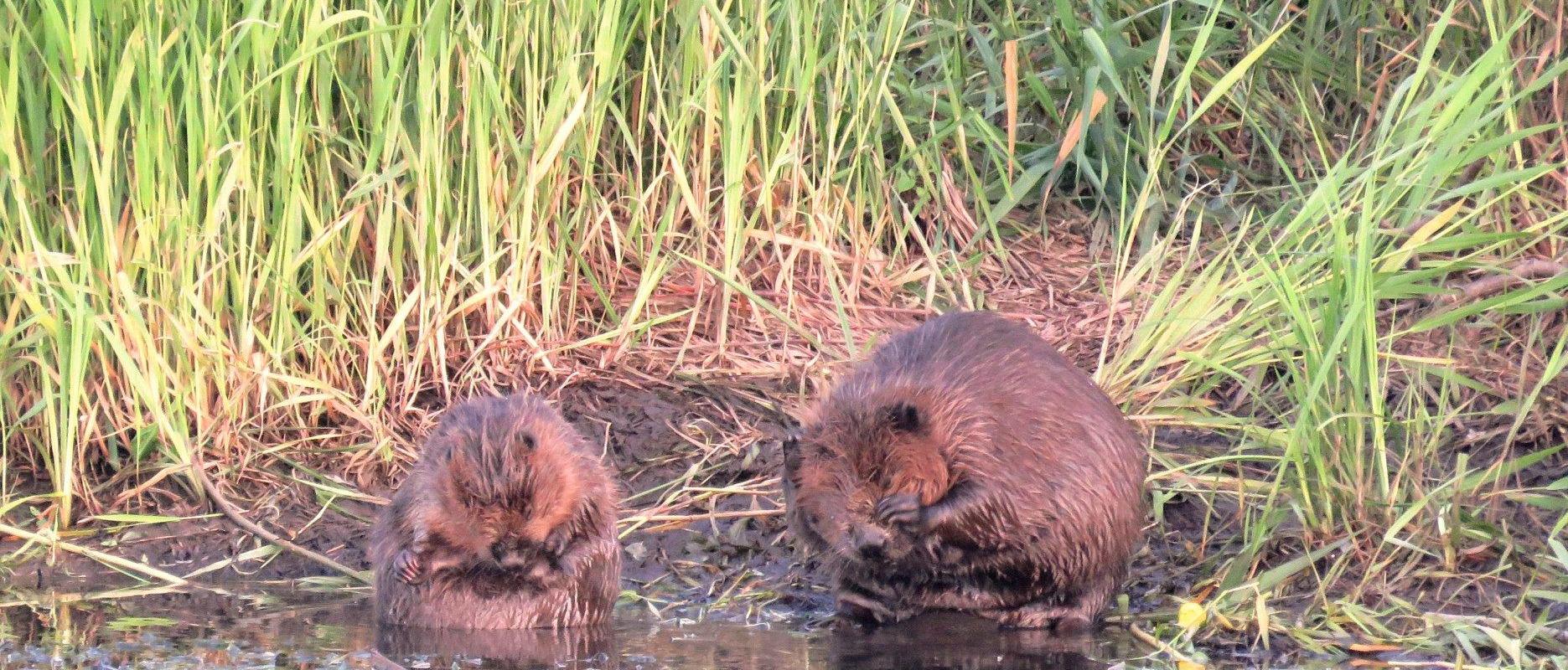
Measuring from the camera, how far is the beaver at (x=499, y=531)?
390 cm

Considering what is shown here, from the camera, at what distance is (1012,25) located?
621 cm

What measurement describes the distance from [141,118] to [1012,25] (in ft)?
9.48

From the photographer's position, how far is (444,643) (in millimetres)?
3908

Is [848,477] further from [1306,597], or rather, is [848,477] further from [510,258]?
[510,258]

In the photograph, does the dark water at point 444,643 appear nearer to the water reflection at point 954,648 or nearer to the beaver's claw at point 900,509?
the water reflection at point 954,648

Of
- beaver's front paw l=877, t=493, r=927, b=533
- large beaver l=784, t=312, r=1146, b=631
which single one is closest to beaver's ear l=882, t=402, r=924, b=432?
large beaver l=784, t=312, r=1146, b=631

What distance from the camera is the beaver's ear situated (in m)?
3.95

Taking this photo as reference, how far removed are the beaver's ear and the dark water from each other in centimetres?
45

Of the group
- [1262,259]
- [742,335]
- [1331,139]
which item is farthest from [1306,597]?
[1331,139]

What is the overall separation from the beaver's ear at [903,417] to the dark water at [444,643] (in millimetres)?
448

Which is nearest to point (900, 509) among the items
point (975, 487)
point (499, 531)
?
point (975, 487)

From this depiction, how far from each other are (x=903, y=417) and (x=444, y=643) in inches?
42.1

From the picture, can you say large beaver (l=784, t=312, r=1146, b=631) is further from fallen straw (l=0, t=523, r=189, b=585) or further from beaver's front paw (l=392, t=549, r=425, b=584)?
fallen straw (l=0, t=523, r=189, b=585)

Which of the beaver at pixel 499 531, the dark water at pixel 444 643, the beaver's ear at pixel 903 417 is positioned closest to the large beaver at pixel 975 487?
the beaver's ear at pixel 903 417
